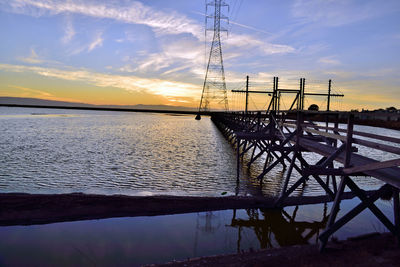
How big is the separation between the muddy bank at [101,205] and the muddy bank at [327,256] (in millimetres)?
3310

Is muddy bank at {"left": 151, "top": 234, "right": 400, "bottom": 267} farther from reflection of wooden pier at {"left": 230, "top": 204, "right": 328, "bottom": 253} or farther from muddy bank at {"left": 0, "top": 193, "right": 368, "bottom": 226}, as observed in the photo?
muddy bank at {"left": 0, "top": 193, "right": 368, "bottom": 226}

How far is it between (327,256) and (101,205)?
7264mm

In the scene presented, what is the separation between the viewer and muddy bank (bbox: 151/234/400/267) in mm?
5312

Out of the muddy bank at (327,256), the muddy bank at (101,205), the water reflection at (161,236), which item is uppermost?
the muddy bank at (327,256)

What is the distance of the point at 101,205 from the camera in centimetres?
920

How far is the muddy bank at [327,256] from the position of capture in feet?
17.4

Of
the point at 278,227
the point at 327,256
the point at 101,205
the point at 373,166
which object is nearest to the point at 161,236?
the point at 101,205

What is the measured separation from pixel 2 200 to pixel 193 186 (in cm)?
757

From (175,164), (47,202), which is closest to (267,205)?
(47,202)

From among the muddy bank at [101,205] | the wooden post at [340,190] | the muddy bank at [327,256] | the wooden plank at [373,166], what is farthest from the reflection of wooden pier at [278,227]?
the wooden plank at [373,166]

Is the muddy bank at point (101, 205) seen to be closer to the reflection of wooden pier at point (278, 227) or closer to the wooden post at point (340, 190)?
the reflection of wooden pier at point (278, 227)

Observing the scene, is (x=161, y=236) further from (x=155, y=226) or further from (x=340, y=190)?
(x=340, y=190)

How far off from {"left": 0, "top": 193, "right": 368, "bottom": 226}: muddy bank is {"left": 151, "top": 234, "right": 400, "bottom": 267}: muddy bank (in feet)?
10.9

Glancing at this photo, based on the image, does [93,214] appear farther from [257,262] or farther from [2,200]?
[257,262]
